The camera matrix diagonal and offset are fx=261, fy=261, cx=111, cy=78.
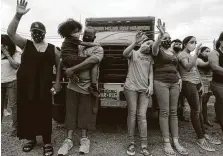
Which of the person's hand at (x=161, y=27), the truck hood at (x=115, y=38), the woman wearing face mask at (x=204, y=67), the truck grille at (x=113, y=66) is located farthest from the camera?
the truck hood at (x=115, y=38)

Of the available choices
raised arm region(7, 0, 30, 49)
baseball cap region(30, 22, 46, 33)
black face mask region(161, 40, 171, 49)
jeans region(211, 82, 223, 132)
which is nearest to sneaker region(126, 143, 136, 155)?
black face mask region(161, 40, 171, 49)

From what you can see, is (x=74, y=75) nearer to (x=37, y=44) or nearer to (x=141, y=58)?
(x=37, y=44)

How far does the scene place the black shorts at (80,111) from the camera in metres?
4.34

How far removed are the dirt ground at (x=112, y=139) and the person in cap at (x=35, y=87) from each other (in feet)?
1.18

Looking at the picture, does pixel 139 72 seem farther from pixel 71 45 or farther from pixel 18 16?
pixel 18 16

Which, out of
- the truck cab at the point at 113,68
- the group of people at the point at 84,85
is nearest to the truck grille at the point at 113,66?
the truck cab at the point at 113,68

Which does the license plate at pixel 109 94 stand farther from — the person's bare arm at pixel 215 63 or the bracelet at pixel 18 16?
the bracelet at pixel 18 16

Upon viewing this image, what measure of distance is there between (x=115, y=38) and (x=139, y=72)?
208 cm

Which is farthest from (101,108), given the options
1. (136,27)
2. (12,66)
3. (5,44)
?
(136,27)

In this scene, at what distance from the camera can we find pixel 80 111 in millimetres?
4348

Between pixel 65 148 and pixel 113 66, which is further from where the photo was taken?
pixel 113 66

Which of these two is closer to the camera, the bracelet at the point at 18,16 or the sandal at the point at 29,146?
the bracelet at the point at 18,16

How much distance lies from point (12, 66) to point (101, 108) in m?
1.89

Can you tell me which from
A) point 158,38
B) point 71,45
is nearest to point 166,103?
point 158,38
